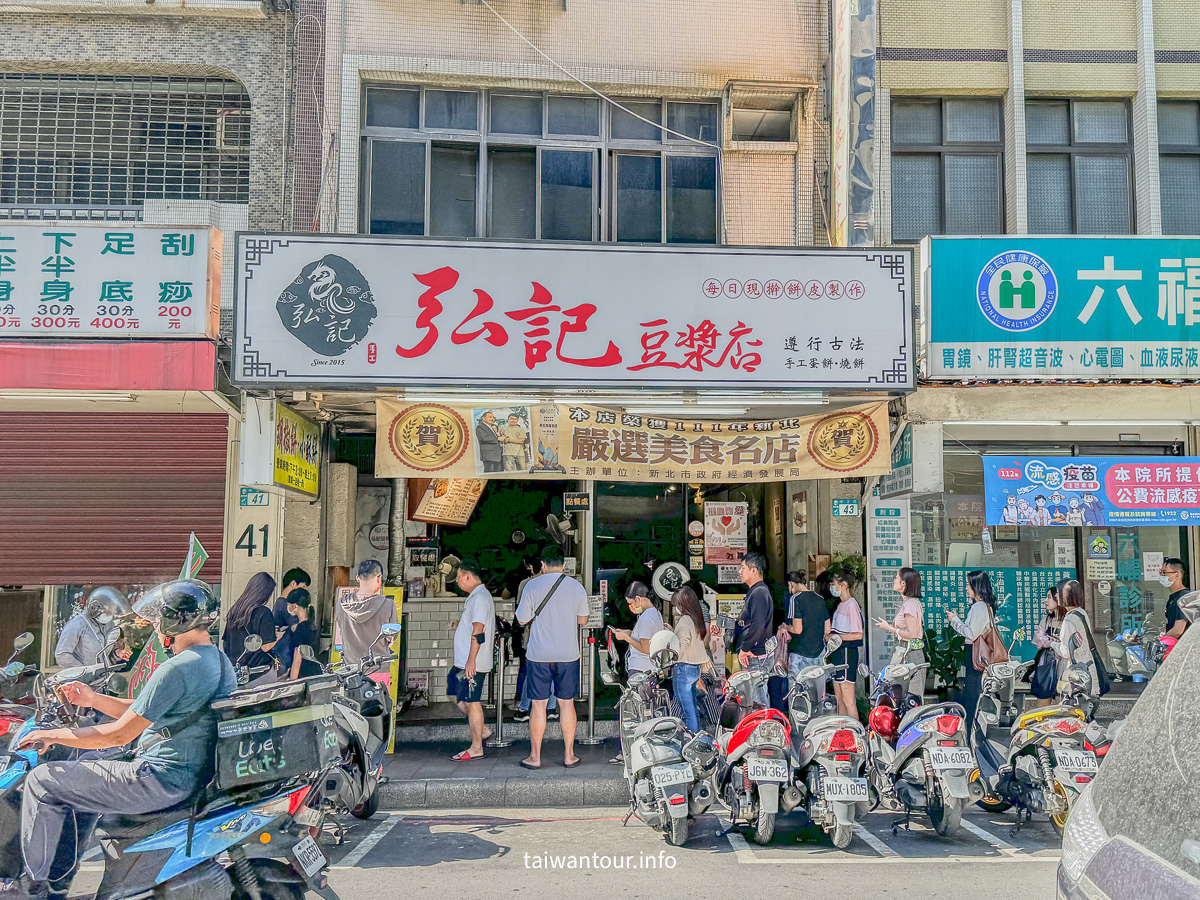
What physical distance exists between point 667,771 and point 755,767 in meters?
0.62

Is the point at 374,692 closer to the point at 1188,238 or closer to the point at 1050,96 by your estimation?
the point at 1188,238

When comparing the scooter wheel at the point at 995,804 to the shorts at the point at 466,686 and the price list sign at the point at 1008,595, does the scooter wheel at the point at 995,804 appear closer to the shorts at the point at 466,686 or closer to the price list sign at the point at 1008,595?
the price list sign at the point at 1008,595

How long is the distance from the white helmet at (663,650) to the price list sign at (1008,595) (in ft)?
16.6

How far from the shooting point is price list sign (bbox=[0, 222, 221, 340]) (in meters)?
8.78

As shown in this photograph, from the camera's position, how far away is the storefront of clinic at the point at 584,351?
875 cm

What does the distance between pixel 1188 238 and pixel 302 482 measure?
964 centimetres

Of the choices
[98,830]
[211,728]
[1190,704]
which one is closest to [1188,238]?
[1190,704]

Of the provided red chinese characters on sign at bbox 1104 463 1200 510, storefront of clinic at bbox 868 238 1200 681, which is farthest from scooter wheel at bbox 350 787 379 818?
red chinese characters on sign at bbox 1104 463 1200 510

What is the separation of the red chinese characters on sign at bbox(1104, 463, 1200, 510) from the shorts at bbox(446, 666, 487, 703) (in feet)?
23.8

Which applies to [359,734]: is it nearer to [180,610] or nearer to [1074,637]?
[180,610]

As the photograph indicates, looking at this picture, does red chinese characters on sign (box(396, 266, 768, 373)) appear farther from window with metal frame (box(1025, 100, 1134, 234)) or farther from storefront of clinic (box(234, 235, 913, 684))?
window with metal frame (box(1025, 100, 1134, 234))

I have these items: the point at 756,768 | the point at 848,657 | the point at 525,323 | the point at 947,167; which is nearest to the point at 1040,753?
the point at 756,768

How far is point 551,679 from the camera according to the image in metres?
9.11

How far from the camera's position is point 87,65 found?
1138 centimetres
